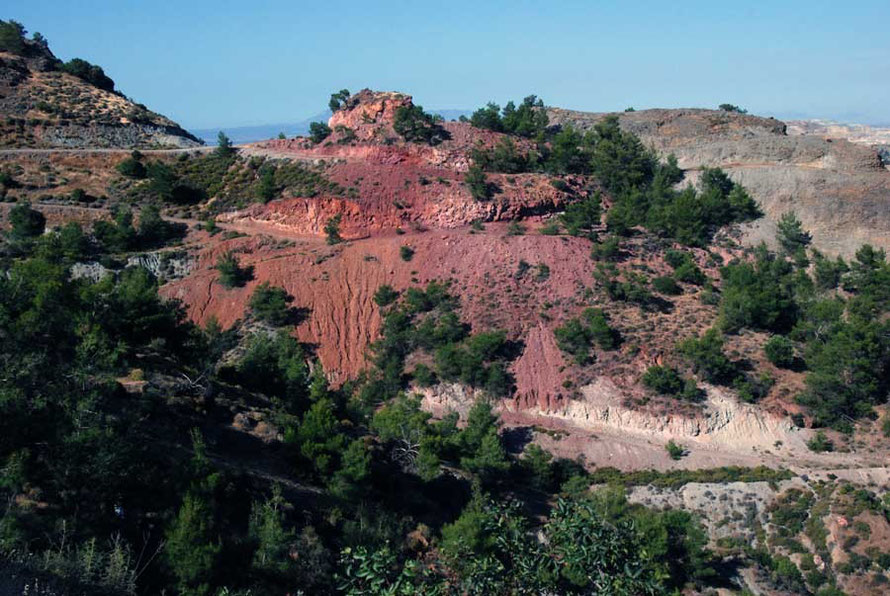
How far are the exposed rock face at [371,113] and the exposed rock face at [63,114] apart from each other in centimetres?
1458

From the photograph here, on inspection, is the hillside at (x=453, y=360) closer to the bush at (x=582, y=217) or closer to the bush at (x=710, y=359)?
the bush at (x=710, y=359)

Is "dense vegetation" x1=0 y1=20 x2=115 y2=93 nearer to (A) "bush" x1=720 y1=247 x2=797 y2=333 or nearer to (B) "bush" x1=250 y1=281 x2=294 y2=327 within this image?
(B) "bush" x1=250 y1=281 x2=294 y2=327

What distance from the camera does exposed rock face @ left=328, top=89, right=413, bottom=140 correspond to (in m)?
52.4

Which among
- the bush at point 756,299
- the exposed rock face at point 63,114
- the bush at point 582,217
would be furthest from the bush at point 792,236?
the exposed rock face at point 63,114

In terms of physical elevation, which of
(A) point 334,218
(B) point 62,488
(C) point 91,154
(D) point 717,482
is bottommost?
(D) point 717,482

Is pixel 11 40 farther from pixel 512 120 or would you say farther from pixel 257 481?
pixel 257 481

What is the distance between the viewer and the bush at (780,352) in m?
36.1

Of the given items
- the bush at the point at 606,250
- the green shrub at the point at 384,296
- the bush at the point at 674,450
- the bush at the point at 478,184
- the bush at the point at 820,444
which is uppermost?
the bush at the point at 478,184

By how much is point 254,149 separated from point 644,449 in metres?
37.3

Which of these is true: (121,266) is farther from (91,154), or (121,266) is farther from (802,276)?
(802,276)

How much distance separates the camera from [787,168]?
52.8 metres

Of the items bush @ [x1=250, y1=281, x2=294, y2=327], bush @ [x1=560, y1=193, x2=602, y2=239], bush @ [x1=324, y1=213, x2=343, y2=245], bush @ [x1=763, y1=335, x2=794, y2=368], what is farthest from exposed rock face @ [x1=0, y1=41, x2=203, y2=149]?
bush @ [x1=763, y1=335, x2=794, y2=368]

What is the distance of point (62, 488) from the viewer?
17.5 m

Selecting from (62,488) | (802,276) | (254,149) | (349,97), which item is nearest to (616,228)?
(802,276)
